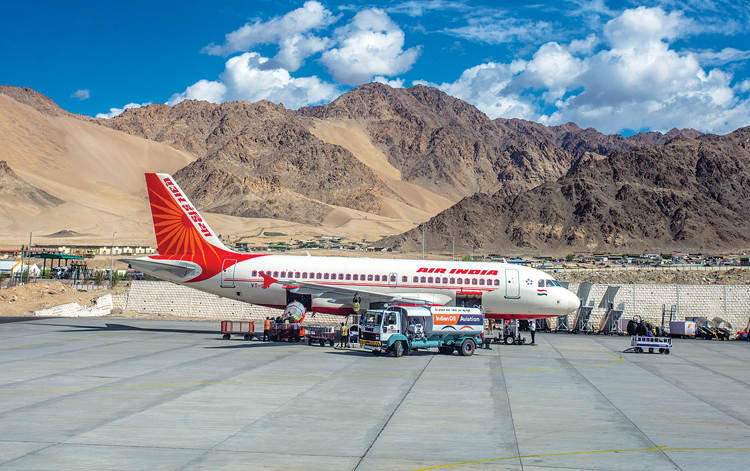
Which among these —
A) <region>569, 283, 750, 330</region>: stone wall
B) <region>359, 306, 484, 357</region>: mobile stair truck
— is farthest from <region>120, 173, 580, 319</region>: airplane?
<region>569, 283, 750, 330</region>: stone wall

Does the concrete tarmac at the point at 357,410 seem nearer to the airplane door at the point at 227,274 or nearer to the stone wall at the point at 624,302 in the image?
the airplane door at the point at 227,274

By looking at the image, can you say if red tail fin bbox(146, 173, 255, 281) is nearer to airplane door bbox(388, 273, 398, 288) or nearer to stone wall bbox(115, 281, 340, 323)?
airplane door bbox(388, 273, 398, 288)

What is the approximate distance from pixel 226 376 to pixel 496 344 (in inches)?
832

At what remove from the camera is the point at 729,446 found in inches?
611

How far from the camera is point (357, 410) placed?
18.9 meters

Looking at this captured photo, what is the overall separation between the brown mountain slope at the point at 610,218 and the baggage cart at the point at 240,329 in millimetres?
139452

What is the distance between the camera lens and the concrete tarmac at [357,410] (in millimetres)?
13914

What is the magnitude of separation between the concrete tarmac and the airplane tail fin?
31.0 ft

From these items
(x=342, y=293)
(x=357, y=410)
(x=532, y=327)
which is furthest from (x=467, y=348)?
(x=357, y=410)

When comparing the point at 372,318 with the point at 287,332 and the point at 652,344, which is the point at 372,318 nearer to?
the point at 287,332

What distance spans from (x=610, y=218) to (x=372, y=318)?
157302 millimetres

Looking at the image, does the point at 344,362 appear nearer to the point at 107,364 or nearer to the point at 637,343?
the point at 107,364

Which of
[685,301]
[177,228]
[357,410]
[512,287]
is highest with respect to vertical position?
[177,228]

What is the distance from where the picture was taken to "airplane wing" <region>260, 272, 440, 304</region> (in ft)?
127
